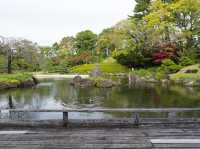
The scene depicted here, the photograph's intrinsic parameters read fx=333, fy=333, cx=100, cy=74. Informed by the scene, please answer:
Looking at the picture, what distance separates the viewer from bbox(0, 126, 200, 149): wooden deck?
605 cm

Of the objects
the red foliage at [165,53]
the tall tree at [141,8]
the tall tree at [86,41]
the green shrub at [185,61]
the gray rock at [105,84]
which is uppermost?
the tall tree at [141,8]

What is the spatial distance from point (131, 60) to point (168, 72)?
652cm

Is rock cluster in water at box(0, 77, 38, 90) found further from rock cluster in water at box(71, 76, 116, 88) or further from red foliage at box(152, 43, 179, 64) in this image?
red foliage at box(152, 43, 179, 64)

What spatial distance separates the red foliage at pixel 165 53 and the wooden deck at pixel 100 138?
35.9 m

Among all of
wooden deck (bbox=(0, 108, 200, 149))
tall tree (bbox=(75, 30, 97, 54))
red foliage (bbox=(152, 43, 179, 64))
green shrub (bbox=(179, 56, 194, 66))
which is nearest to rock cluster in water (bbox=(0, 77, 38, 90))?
red foliage (bbox=(152, 43, 179, 64))

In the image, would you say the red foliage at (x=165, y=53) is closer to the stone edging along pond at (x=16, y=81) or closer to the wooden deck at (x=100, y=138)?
the stone edging along pond at (x=16, y=81)

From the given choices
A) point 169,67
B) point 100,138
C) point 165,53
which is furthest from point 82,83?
point 100,138

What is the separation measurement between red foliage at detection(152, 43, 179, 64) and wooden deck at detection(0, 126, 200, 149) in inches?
1415

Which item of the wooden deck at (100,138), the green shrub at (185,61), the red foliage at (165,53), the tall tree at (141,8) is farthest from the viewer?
the tall tree at (141,8)

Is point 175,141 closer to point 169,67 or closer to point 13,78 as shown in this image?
point 13,78

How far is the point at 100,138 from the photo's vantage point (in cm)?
664

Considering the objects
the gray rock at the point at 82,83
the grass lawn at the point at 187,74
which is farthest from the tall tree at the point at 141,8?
the gray rock at the point at 82,83

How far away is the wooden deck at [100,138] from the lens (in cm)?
605

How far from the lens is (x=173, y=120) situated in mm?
7918
